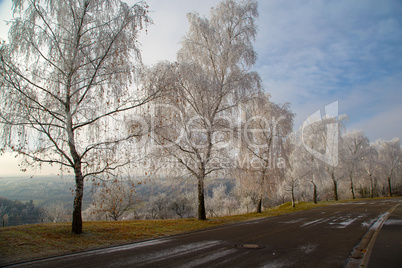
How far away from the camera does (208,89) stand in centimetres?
1547

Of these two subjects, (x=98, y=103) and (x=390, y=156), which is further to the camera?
(x=390, y=156)

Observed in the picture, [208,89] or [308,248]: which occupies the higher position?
[208,89]

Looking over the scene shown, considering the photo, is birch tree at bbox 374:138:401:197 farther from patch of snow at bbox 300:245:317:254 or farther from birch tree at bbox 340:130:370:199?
patch of snow at bbox 300:245:317:254

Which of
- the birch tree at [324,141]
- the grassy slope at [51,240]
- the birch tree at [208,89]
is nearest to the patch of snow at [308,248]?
the grassy slope at [51,240]

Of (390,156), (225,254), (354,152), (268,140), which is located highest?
(268,140)

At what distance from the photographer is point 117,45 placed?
10562 millimetres

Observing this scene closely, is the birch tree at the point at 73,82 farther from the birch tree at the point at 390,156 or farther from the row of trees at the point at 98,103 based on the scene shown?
the birch tree at the point at 390,156

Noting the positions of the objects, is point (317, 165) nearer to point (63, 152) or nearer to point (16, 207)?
point (63, 152)

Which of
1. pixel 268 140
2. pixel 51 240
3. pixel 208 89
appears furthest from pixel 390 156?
pixel 51 240

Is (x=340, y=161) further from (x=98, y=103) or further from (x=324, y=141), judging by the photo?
(x=98, y=103)

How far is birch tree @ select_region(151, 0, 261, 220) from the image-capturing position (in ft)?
49.2

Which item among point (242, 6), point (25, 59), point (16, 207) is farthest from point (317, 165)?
point (16, 207)

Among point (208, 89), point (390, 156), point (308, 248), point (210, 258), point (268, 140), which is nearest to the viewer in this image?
point (210, 258)

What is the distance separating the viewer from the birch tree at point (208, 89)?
15.0m
